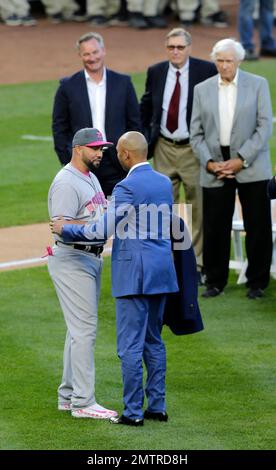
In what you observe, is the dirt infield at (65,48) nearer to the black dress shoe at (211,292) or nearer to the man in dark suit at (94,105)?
the man in dark suit at (94,105)

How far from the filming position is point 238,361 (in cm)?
1103

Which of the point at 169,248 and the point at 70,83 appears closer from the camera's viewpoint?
the point at 169,248

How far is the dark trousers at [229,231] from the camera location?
12836 millimetres

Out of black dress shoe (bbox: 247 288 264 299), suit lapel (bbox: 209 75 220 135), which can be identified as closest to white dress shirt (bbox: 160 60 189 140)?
suit lapel (bbox: 209 75 220 135)

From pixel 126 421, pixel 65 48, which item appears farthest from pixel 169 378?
pixel 65 48

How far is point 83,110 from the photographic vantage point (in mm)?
12742

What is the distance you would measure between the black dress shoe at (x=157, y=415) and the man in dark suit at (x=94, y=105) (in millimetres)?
3330

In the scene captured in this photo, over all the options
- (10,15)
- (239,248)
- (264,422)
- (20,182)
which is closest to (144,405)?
(264,422)

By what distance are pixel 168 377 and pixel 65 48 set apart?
14.2 m

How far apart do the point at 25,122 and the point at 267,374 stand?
34.7 ft

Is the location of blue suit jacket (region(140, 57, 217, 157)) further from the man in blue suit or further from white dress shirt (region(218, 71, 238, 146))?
the man in blue suit

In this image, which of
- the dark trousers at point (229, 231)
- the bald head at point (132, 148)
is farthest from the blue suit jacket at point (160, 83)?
the bald head at point (132, 148)

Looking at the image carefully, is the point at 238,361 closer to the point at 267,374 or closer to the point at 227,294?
the point at 267,374

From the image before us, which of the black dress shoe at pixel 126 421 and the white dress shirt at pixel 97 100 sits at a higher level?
the white dress shirt at pixel 97 100
